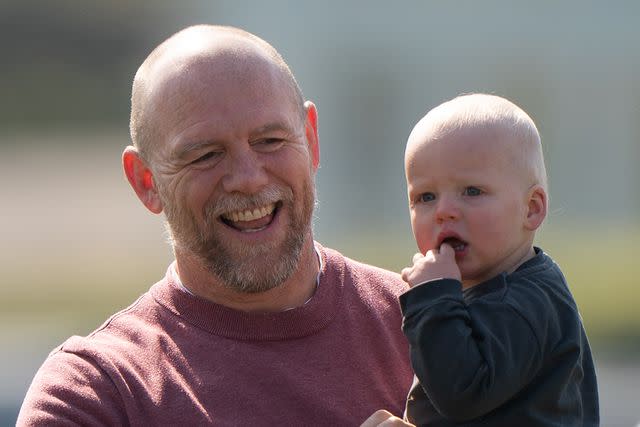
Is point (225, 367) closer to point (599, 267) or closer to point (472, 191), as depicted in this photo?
point (472, 191)

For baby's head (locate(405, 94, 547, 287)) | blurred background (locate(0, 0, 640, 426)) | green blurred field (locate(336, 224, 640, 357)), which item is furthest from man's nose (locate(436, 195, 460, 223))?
green blurred field (locate(336, 224, 640, 357))

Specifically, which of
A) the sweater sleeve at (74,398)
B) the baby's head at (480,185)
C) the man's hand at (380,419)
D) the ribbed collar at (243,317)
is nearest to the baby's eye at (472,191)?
the baby's head at (480,185)

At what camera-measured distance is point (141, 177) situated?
3.45 meters

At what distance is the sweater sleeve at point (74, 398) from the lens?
291cm

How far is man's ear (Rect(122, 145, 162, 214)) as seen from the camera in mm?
3408

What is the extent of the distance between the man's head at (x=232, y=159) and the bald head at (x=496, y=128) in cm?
45

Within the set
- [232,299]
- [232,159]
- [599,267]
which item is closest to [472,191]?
[232,159]

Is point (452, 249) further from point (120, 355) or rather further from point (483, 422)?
point (120, 355)

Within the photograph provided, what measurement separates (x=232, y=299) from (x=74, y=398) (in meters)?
0.49

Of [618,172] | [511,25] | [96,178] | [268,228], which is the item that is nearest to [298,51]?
[511,25]

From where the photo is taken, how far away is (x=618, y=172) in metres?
9.94

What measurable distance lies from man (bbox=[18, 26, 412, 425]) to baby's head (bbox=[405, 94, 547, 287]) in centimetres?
45

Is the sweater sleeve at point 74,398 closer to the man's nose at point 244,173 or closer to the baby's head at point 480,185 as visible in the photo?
the man's nose at point 244,173

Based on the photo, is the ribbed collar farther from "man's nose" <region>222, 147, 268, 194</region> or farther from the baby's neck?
the baby's neck
